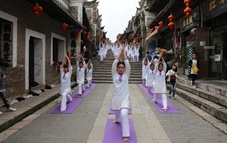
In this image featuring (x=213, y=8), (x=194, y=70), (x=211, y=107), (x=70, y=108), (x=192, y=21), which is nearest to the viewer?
(x=211, y=107)

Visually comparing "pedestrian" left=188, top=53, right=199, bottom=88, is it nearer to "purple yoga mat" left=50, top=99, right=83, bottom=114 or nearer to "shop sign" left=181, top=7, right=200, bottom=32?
"shop sign" left=181, top=7, right=200, bottom=32

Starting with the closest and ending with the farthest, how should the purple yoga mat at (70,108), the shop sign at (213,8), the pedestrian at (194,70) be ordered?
the purple yoga mat at (70,108) → the shop sign at (213,8) → the pedestrian at (194,70)

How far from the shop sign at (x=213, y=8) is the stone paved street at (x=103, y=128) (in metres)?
4.29

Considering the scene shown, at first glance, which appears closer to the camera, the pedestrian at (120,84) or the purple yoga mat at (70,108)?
the pedestrian at (120,84)

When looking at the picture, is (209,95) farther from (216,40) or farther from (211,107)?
(216,40)

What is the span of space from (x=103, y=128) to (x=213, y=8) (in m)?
7.24

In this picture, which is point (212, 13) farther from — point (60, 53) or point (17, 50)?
point (60, 53)

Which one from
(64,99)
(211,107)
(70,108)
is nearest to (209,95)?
(211,107)

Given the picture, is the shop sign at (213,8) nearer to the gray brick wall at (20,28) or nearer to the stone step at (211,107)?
the stone step at (211,107)

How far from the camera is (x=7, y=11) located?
23.7 ft

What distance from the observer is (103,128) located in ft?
16.5

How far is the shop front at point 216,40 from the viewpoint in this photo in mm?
9236

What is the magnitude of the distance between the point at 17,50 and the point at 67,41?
725cm

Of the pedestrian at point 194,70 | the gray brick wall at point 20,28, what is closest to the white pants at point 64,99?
the gray brick wall at point 20,28
